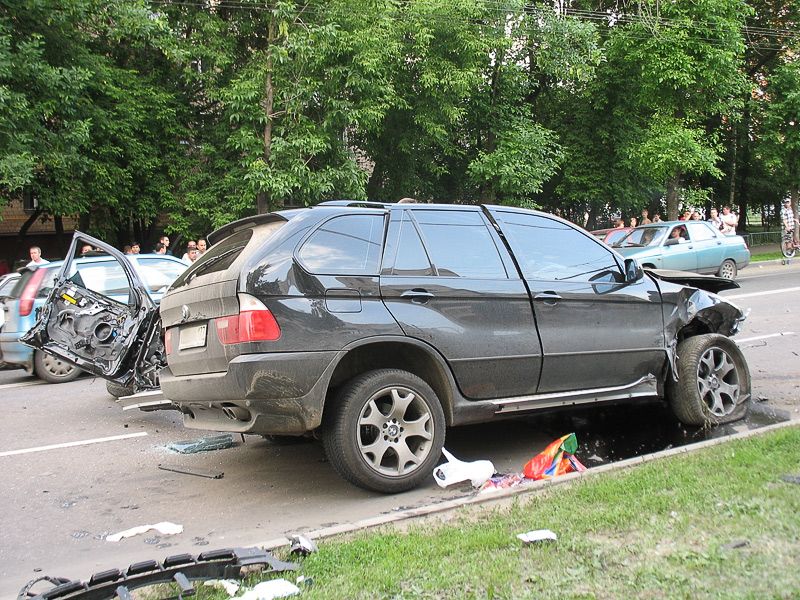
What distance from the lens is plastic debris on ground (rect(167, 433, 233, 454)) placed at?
651 centimetres

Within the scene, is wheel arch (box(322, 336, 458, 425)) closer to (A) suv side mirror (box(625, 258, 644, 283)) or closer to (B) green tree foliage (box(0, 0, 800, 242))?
(A) suv side mirror (box(625, 258, 644, 283))

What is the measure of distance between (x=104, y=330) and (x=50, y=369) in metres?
2.82

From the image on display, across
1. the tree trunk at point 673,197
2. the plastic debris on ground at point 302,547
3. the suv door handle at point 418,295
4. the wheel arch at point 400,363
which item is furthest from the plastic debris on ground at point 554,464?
the tree trunk at point 673,197

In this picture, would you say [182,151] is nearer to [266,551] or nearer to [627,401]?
[627,401]

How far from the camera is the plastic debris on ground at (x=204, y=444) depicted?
6.51 metres

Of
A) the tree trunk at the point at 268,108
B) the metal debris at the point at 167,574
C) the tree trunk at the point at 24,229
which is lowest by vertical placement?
the metal debris at the point at 167,574

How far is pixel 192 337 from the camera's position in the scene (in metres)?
5.10

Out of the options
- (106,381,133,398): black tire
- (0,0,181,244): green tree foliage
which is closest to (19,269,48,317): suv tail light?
(106,381,133,398): black tire

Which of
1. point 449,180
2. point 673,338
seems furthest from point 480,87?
point 673,338

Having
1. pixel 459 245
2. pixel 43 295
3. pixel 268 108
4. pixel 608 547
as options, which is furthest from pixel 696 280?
pixel 268 108

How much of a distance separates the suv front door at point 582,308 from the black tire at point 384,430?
1.03m

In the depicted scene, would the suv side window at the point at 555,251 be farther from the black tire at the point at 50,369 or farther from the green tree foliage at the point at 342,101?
the green tree foliage at the point at 342,101

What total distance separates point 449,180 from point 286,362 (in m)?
23.9

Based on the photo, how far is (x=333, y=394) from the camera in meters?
4.97
